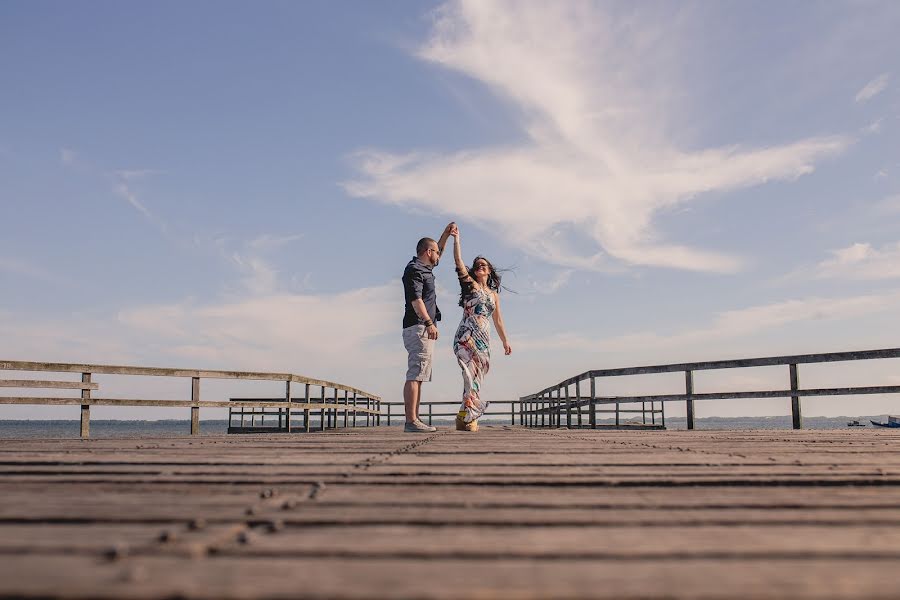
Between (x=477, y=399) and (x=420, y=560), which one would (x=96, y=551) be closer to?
(x=420, y=560)

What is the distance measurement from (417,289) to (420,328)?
1.39ft

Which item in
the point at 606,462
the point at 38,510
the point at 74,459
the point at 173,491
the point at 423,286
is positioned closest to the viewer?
the point at 38,510

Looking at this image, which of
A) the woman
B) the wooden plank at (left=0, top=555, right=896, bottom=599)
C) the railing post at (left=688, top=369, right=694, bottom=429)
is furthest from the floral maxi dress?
the wooden plank at (left=0, top=555, right=896, bottom=599)

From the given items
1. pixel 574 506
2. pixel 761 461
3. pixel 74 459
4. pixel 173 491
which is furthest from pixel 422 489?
pixel 74 459

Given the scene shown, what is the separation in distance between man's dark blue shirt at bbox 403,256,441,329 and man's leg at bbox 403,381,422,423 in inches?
22.4

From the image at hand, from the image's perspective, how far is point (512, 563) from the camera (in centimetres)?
125

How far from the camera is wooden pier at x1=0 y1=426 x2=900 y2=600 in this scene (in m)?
1.10

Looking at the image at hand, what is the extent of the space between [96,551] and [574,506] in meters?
1.12

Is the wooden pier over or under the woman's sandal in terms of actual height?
under

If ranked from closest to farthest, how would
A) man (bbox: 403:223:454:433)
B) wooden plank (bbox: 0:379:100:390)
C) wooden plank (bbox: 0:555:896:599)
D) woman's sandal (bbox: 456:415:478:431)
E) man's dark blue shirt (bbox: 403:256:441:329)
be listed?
1. wooden plank (bbox: 0:555:896:599)
2. man's dark blue shirt (bbox: 403:256:441:329)
3. man (bbox: 403:223:454:433)
4. woman's sandal (bbox: 456:415:478:431)
5. wooden plank (bbox: 0:379:100:390)

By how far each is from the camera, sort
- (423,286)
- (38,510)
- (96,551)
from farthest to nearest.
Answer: (423,286), (38,510), (96,551)

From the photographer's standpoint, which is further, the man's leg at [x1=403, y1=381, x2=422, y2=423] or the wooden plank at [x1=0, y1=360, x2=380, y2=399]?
the wooden plank at [x1=0, y1=360, x2=380, y2=399]

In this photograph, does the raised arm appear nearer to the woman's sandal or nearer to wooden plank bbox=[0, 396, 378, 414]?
the woman's sandal

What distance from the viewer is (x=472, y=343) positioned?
7363 mm
